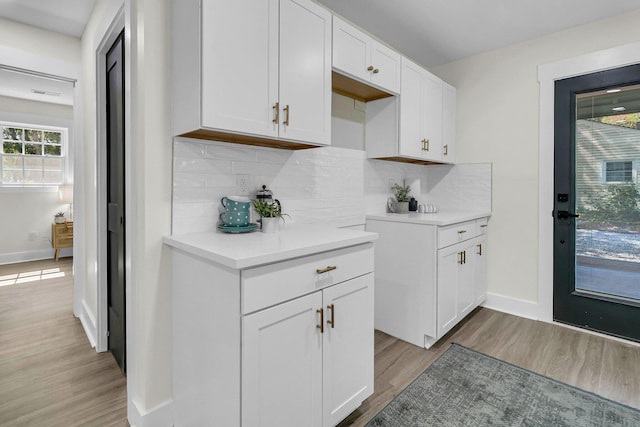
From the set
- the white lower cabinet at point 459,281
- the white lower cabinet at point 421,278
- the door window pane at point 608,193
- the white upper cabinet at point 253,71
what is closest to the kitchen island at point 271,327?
the white upper cabinet at point 253,71

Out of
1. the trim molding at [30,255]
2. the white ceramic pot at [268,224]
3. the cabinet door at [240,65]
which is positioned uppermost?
the cabinet door at [240,65]

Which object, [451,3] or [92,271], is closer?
[451,3]

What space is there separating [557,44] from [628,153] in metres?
1.07

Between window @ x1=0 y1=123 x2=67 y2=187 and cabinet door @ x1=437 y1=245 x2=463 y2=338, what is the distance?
597cm

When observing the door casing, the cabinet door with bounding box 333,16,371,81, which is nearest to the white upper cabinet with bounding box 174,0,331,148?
the cabinet door with bounding box 333,16,371,81

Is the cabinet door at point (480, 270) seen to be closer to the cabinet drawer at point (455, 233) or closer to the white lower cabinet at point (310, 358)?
the cabinet drawer at point (455, 233)

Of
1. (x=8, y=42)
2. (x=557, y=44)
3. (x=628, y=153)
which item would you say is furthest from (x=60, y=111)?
(x=628, y=153)

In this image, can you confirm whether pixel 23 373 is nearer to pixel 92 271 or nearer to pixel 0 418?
pixel 0 418

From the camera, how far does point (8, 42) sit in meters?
2.37

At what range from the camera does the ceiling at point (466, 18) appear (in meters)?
2.36

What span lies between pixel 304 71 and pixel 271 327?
1.32 metres

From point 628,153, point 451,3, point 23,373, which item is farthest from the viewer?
point 628,153

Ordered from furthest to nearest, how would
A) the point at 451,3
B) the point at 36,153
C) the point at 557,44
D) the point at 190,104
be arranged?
the point at 36,153
the point at 557,44
the point at 451,3
the point at 190,104

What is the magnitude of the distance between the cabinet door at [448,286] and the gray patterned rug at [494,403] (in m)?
0.39
